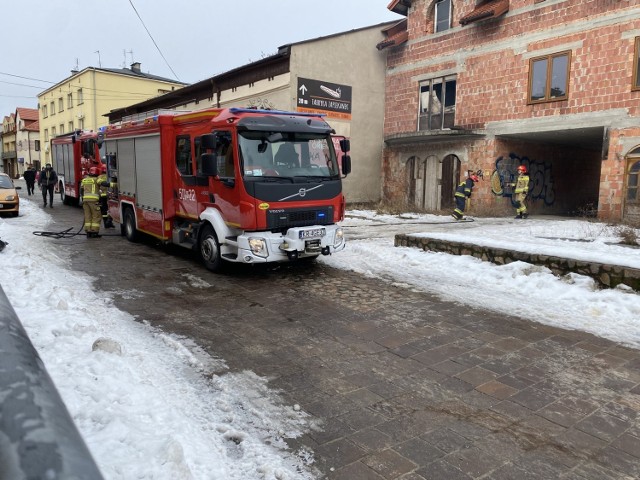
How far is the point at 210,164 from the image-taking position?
25.5ft

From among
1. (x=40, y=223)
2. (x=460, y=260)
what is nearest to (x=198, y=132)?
(x=460, y=260)

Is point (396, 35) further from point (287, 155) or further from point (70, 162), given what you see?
point (287, 155)

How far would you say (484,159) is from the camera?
19.4 metres

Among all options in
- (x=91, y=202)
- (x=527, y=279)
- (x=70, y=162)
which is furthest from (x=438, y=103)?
(x=70, y=162)

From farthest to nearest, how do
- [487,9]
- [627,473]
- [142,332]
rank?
[487,9]
[142,332]
[627,473]

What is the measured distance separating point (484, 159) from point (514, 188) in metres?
1.66

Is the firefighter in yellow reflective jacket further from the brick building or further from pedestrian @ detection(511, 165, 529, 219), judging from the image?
pedestrian @ detection(511, 165, 529, 219)

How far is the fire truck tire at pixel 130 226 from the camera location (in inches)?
462

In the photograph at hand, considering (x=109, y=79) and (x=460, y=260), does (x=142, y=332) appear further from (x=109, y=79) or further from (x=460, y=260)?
(x=109, y=79)

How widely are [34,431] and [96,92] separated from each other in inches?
1744

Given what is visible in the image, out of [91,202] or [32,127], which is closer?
[91,202]

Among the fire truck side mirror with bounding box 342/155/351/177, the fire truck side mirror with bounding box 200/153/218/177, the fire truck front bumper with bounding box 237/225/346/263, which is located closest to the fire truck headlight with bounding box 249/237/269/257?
the fire truck front bumper with bounding box 237/225/346/263

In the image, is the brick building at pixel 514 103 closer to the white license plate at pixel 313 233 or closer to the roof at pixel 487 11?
the roof at pixel 487 11

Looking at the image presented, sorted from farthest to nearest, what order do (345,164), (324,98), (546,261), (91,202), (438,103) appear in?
(438,103) → (324,98) → (91,202) → (345,164) → (546,261)
